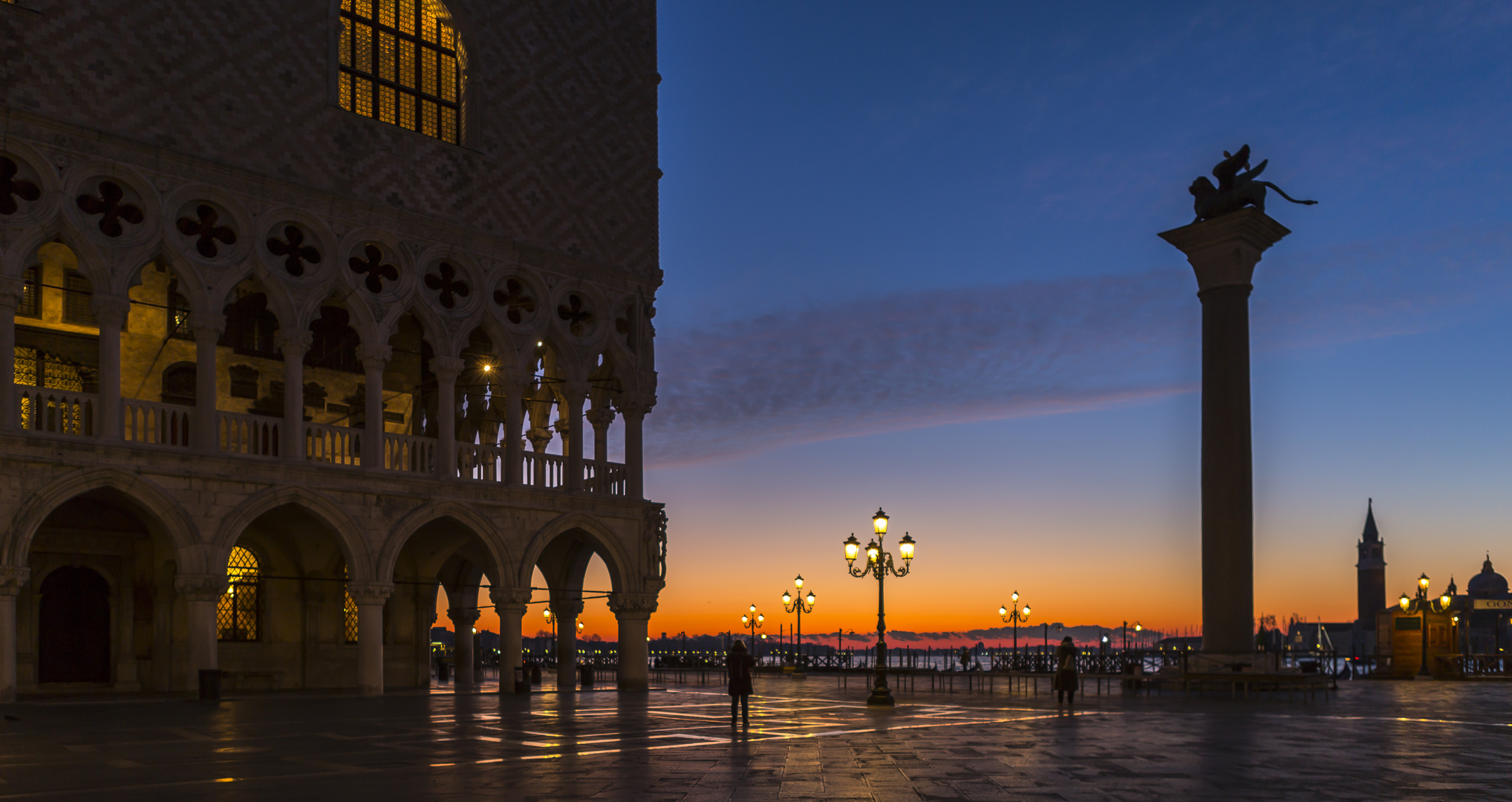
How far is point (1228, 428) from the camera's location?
27.6m

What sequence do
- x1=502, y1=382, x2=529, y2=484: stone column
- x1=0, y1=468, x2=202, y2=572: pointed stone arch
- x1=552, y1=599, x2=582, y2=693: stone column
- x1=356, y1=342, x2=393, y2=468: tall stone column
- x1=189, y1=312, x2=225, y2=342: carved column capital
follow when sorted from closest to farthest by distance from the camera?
x1=0, y1=468, x2=202, y2=572: pointed stone arch
x1=189, y1=312, x2=225, y2=342: carved column capital
x1=356, y1=342, x2=393, y2=468: tall stone column
x1=502, y1=382, x2=529, y2=484: stone column
x1=552, y1=599, x2=582, y2=693: stone column

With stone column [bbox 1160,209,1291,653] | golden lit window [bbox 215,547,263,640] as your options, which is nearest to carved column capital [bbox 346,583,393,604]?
golden lit window [bbox 215,547,263,640]

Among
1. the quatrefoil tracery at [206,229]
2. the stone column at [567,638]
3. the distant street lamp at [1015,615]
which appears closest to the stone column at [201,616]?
the quatrefoil tracery at [206,229]

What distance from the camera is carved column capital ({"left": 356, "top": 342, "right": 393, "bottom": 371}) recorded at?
26672 millimetres

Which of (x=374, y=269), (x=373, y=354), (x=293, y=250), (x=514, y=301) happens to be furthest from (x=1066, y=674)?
(x=293, y=250)

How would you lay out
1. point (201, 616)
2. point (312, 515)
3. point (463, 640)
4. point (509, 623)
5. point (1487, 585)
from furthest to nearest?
point (1487, 585) → point (463, 640) → point (509, 623) → point (312, 515) → point (201, 616)

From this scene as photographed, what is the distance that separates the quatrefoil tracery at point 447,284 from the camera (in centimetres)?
2809

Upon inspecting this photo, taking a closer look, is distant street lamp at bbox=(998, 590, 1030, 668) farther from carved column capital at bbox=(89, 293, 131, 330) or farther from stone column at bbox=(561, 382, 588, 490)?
carved column capital at bbox=(89, 293, 131, 330)

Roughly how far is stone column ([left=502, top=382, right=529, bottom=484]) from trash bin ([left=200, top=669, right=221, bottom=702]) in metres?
7.71

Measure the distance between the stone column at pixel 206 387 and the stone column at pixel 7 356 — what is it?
2.96 metres

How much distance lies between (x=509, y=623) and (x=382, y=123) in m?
11.5

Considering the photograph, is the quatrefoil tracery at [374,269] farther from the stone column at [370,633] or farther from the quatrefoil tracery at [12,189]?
the stone column at [370,633]

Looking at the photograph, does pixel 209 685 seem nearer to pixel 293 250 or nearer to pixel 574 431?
pixel 293 250

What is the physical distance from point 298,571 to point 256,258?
8.25 m
